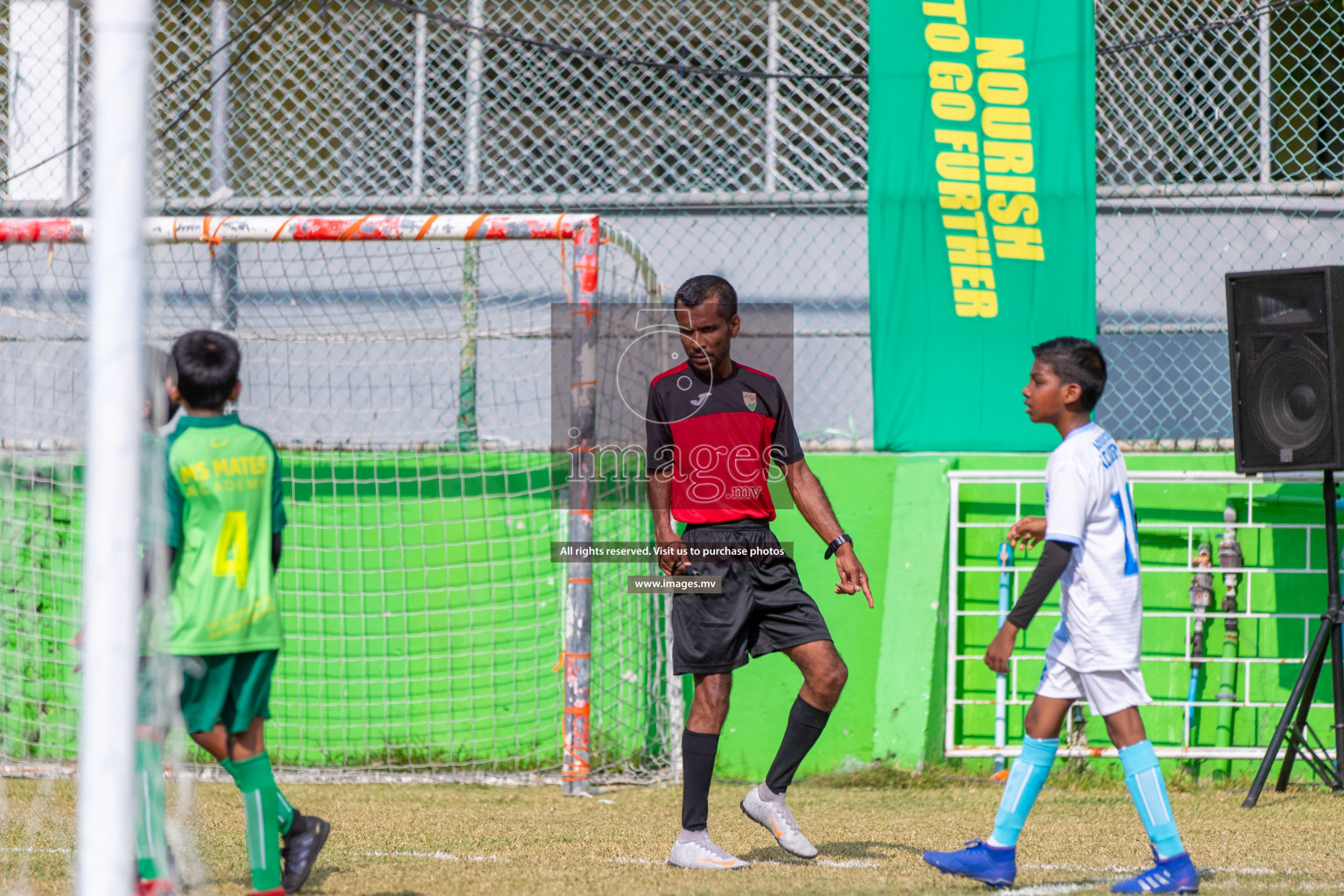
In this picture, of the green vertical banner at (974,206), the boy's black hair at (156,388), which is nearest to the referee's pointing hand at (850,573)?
the green vertical banner at (974,206)

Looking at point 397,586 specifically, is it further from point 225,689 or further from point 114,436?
point 114,436

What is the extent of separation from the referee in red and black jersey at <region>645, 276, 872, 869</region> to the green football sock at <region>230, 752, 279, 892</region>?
1387 millimetres

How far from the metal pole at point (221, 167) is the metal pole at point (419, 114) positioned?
3.72 feet

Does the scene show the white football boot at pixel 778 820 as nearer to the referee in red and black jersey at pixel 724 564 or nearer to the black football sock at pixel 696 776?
the referee in red and black jersey at pixel 724 564

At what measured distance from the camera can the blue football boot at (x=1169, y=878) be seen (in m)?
3.74

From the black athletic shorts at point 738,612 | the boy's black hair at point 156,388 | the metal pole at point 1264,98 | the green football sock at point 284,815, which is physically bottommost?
the green football sock at point 284,815

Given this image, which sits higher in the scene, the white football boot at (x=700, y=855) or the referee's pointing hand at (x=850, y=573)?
the referee's pointing hand at (x=850, y=573)

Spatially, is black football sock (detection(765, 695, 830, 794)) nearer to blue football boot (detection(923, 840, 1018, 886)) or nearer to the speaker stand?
blue football boot (detection(923, 840, 1018, 886))

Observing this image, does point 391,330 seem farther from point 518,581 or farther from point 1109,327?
point 1109,327

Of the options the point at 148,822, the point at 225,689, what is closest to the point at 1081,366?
the point at 225,689

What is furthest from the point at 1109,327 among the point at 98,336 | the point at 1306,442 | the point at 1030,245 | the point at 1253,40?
the point at 98,336

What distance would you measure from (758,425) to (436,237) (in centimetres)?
222

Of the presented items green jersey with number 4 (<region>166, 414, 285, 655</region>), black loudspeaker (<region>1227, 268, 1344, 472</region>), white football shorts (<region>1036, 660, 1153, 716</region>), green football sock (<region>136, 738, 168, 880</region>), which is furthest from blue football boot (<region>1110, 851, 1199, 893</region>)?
green football sock (<region>136, 738, 168, 880</region>)

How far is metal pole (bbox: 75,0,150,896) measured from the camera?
2.39 m
